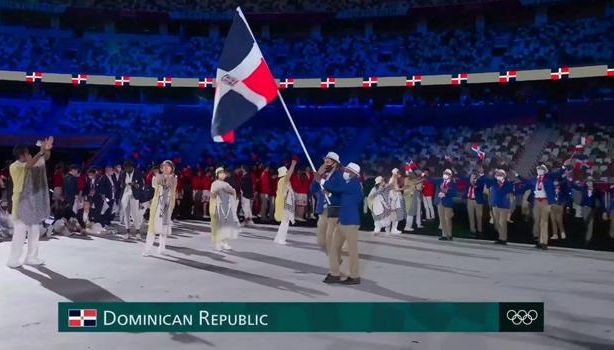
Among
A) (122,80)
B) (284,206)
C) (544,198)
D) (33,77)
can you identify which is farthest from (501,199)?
(33,77)

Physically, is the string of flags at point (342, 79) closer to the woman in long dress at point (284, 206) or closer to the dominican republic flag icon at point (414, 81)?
the dominican republic flag icon at point (414, 81)

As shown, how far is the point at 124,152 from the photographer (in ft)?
100

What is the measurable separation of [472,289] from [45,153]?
6.94 metres

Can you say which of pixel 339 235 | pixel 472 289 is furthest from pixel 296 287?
pixel 472 289

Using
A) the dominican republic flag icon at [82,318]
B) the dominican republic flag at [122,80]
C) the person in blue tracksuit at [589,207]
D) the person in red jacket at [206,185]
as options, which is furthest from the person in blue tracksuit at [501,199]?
the dominican republic flag at [122,80]

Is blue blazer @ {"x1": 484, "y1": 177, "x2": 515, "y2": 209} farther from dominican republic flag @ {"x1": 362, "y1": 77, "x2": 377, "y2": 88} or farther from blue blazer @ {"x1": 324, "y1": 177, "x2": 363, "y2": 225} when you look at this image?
dominican republic flag @ {"x1": 362, "y1": 77, "x2": 377, "y2": 88}

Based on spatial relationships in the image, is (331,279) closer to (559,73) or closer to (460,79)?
(559,73)

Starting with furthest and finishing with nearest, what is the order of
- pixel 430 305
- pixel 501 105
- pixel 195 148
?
pixel 195 148 → pixel 501 105 → pixel 430 305

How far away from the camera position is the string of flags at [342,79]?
2717cm

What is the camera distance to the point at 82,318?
13.3 ft

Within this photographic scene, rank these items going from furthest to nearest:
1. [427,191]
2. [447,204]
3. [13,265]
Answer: [427,191], [447,204], [13,265]

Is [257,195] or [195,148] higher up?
[195,148]

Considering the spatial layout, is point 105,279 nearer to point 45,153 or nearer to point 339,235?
point 45,153

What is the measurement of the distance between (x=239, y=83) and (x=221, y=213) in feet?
12.2
